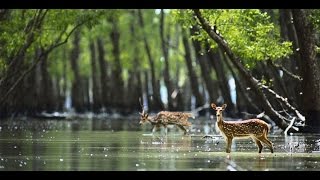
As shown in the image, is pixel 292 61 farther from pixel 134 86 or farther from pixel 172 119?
pixel 134 86

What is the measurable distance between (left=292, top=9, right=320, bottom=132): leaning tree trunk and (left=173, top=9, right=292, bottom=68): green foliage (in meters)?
0.52

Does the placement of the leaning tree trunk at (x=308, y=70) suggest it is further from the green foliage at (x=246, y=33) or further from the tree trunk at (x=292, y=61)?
the tree trunk at (x=292, y=61)

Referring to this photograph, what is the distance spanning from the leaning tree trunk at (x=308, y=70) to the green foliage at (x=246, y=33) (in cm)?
52

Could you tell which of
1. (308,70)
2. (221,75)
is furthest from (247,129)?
(221,75)

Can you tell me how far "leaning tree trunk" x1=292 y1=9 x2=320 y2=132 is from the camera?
2791 cm

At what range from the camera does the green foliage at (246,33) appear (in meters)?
28.5

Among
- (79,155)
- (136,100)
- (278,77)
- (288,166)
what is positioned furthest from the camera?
(136,100)

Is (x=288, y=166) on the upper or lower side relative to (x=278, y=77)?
lower

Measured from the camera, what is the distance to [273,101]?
34.3m

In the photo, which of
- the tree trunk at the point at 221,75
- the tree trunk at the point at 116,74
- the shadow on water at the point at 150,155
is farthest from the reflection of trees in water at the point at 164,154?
the tree trunk at the point at 116,74

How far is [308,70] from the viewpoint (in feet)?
93.4
